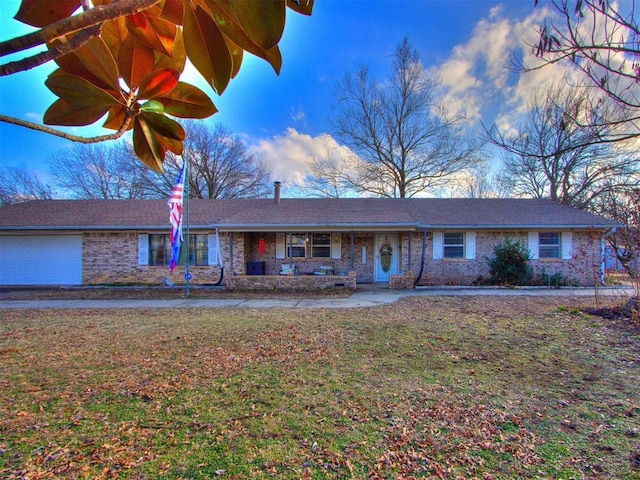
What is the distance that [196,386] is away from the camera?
3703mm

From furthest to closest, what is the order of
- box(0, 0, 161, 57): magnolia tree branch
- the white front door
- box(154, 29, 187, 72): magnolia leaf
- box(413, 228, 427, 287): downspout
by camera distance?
the white front door < box(413, 228, 427, 287): downspout < box(154, 29, 187, 72): magnolia leaf < box(0, 0, 161, 57): magnolia tree branch

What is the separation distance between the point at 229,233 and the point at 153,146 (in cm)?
1263

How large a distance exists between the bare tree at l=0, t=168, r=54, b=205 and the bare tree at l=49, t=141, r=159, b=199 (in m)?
1.21

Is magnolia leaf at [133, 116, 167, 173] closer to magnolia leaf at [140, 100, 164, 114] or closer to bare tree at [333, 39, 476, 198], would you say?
magnolia leaf at [140, 100, 164, 114]

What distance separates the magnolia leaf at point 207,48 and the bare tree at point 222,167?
25545 mm

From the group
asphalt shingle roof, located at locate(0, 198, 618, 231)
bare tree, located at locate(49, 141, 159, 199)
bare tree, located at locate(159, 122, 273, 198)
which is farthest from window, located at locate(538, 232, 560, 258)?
bare tree, located at locate(49, 141, 159, 199)

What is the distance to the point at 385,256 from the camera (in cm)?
1375

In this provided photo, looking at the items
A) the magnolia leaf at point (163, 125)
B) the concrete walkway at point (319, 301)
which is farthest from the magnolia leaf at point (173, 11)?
the concrete walkway at point (319, 301)

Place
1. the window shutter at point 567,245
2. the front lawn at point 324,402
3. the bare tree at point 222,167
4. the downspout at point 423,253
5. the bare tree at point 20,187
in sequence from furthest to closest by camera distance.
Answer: the bare tree at point 222,167
the bare tree at point 20,187
the window shutter at point 567,245
the downspout at point 423,253
the front lawn at point 324,402

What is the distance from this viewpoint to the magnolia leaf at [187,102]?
985mm

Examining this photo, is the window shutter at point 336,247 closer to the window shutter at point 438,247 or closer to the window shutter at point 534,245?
the window shutter at point 438,247

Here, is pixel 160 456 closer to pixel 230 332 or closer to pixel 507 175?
pixel 230 332

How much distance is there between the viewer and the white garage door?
13.5 metres

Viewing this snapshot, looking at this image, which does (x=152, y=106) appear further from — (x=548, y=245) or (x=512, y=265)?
(x=548, y=245)
